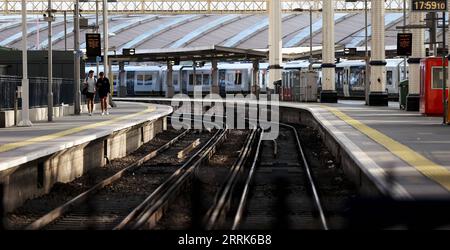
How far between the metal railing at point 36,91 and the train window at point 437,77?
14701mm

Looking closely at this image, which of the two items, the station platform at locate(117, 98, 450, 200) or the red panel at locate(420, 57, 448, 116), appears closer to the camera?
the station platform at locate(117, 98, 450, 200)

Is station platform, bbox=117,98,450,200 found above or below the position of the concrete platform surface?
below

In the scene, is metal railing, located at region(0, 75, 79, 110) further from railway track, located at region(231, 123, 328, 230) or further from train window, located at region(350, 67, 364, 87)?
train window, located at region(350, 67, 364, 87)

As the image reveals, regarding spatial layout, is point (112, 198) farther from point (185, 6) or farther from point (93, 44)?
point (185, 6)

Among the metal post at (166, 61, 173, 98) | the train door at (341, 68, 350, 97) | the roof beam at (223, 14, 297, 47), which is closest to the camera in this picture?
the train door at (341, 68, 350, 97)

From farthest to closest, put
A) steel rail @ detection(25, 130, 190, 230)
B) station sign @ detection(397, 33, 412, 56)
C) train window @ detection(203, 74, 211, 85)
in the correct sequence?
train window @ detection(203, 74, 211, 85) < station sign @ detection(397, 33, 412, 56) < steel rail @ detection(25, 130, 190, 230)

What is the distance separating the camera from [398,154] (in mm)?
17344

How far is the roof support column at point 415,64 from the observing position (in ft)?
127

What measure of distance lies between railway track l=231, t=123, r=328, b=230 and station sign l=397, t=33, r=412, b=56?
44.2 ft

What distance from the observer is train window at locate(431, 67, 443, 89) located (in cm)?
3161

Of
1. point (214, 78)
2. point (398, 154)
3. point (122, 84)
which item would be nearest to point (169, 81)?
point (214, 78)

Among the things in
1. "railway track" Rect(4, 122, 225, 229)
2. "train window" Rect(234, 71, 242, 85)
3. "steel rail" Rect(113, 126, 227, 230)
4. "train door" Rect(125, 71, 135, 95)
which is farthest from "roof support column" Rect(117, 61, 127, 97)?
"steel rail" Rect(113, 126, 227, 230)

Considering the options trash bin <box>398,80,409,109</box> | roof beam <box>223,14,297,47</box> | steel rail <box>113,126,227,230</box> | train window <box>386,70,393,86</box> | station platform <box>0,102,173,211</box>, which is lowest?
steel rail <box>113,126,227,230</box>

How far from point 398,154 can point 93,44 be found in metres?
24.5
